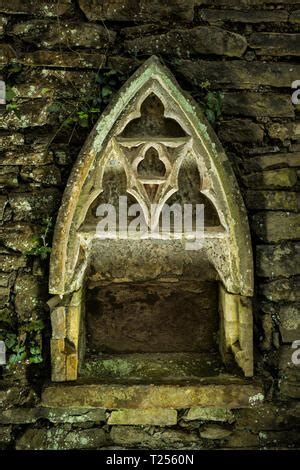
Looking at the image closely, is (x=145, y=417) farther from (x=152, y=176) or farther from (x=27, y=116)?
(x=27, y=116)

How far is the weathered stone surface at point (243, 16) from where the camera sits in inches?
82.0

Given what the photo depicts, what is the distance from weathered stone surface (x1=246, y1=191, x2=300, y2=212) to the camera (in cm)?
207

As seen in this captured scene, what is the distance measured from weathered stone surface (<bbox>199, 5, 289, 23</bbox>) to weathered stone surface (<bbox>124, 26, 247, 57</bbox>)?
7cm

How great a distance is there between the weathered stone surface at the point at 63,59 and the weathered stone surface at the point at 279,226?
4.05ft

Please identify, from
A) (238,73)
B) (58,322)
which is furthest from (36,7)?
(58,322)

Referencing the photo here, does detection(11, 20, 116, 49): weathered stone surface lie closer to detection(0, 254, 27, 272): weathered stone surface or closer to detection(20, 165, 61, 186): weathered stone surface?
detection(20, 165, 61, 186): weathered stone surface

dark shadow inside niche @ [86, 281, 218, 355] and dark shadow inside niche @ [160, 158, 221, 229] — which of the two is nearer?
dark shadow inside niche @ [160, 158, 221, 229]

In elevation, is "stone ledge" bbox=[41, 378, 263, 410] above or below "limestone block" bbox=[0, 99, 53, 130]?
below

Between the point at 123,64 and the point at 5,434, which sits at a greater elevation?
the point at 123,64

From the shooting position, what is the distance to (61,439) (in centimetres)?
205

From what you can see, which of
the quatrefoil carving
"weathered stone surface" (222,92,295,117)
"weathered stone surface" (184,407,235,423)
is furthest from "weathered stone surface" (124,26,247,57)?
"weathered stone surface" (184,407,235,423)

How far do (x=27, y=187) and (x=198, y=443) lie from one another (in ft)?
5.55
